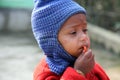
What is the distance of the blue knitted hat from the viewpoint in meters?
2.04

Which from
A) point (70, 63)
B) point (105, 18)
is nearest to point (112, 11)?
point (105, 18)

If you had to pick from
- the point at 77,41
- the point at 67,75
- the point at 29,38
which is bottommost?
the point at 29,38

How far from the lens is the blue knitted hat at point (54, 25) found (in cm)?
204

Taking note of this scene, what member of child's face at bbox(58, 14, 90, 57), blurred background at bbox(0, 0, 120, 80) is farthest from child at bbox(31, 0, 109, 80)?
blurred background at bbox(0, 0, 120, 80)

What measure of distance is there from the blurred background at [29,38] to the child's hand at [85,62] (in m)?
4.18

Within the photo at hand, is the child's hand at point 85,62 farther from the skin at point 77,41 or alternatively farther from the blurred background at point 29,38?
the blurred background at point 29,38

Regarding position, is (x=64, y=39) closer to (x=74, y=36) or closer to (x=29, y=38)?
(x=74, y=36)

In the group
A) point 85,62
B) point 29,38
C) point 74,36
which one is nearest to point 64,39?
point 74,36

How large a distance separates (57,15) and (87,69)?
323 millimetres

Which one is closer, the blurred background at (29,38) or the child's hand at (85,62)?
the child's hand at (85,62)

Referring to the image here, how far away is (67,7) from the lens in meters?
2.07

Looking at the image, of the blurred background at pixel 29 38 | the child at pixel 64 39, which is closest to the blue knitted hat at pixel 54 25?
the child at pixel 64 39

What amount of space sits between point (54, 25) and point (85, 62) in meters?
0.25

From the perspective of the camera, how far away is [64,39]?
205 centimetres
